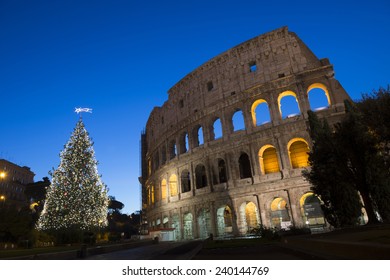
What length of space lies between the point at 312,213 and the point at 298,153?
5140 millimetres

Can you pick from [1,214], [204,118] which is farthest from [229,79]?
[1,214]

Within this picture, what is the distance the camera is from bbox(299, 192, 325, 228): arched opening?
20516mm

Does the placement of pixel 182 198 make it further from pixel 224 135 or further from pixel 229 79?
pixel 229 79

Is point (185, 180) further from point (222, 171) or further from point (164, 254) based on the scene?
point (164, 254)

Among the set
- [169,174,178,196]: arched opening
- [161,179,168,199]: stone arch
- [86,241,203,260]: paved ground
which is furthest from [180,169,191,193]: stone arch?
[86,241,203,260]: paved ground

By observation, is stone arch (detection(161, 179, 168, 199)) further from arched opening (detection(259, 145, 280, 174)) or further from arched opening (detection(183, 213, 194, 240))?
arched opening (detection(259, 145, 280, 174))

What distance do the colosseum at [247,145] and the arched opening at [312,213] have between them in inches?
2.8

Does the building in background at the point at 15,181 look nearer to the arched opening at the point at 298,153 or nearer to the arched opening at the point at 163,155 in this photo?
the arched opening at the point at 163,155

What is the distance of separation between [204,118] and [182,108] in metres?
4.38

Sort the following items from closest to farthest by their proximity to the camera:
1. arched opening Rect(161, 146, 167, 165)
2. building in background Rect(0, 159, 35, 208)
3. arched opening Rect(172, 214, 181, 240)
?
1. arched opening Rect(172, 214, 181, 240)
2. arched opening Rect(161, 146, 167, 165)
3. building in background Rect(0, 159, 35, 208)

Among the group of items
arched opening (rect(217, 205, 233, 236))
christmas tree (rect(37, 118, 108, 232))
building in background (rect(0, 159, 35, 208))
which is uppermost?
building in background (rect(0, 159, 35, 208))

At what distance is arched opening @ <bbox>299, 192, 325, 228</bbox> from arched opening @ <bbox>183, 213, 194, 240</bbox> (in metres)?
11.3

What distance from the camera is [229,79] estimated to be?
87.6 feet

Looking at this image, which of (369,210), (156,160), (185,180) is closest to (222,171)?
(185,180)
